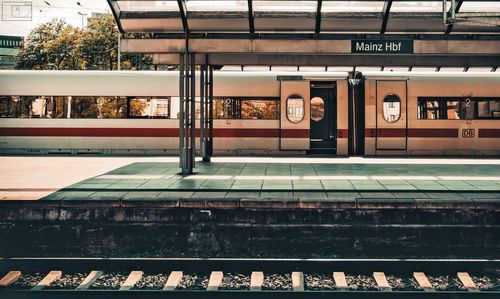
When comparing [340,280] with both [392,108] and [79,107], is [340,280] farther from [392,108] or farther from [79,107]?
[79,107]

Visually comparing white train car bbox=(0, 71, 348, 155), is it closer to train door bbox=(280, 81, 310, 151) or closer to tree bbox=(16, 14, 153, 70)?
train door bbox=(280, 81, 310, 151)

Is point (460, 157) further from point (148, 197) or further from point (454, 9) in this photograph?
point (148, 197)

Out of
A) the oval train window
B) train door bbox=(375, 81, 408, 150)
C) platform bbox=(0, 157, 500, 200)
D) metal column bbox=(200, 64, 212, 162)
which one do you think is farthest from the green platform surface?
the oval train window

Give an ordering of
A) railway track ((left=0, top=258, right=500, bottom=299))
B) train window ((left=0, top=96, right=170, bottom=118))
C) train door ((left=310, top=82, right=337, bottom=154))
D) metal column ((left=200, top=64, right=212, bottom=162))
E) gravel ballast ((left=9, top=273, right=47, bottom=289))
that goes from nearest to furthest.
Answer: railway track ((left=0, top=258, right=500, bottom=299)) < gravel ballast ((left=9, top=273, right=47, bottom=289)) < metal column ((left=200, top=64, right=212, bottom=162)) < train door ((left=310, top=82, right=337, bottom=154)) < train window ((left=0, top=96, right=170, bottom=118))

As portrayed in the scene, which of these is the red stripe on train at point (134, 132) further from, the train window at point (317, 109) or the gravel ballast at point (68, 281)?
the gravel ballast at point (68, 281)

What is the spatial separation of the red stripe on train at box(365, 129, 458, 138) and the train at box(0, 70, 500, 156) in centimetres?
3

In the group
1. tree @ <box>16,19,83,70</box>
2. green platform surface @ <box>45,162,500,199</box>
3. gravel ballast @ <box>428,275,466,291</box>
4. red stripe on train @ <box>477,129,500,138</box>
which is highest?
tree @ <box>16,19,83,70</box>

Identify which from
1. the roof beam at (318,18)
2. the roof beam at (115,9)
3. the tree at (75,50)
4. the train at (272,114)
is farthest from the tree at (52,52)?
the roof beam at (318,18)

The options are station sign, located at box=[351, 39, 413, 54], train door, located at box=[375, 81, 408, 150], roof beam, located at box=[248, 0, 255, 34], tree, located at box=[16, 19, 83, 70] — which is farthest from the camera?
tree, located at box=[16, 19, 83, 70]

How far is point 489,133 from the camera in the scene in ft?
58.7

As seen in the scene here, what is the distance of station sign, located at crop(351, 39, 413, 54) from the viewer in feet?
36.7

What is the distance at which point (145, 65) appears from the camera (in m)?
37.2

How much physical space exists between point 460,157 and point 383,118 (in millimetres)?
2745

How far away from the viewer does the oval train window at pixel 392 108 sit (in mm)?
17875
